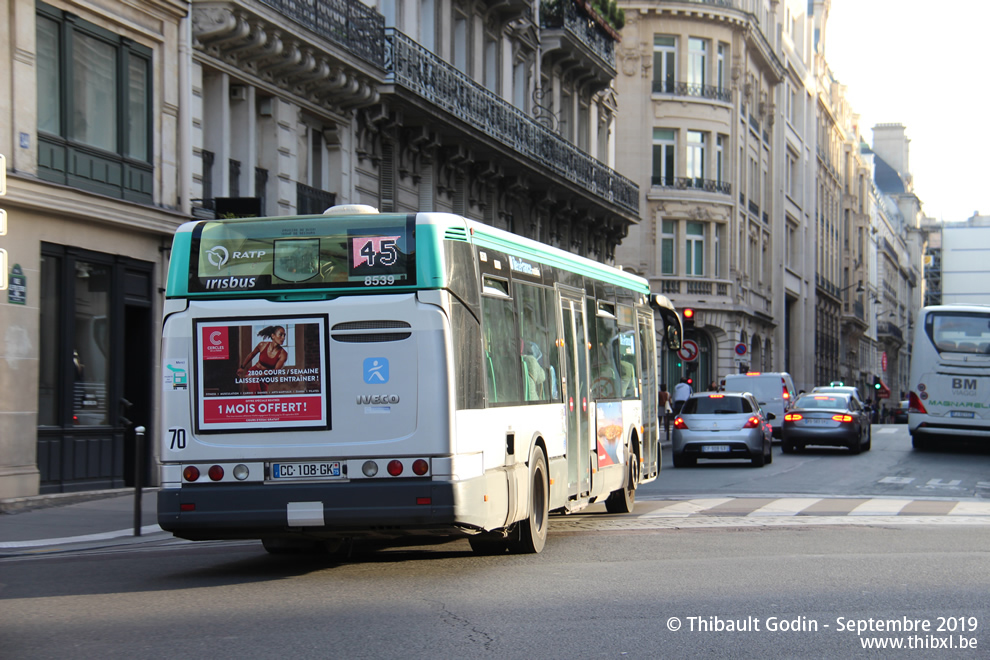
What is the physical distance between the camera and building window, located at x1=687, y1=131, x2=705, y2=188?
55.7 meters

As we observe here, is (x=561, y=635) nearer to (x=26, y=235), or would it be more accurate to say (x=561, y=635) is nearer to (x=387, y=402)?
(x=387, y=402)

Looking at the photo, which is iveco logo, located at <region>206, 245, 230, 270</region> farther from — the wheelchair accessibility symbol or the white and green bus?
the wheelchair accessibility symbol

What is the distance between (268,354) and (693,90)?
47.5m

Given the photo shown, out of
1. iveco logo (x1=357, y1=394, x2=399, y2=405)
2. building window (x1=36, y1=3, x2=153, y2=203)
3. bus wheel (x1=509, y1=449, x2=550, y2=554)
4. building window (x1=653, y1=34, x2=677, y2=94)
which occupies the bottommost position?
bus wheel (x1=509, y1=449, x2=550, y2=554)

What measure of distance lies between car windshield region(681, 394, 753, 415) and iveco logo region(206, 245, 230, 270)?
1725cm

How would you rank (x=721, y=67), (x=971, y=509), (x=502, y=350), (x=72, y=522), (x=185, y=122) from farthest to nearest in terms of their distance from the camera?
(x=721, y=67) < (x=185, y=122) < (x=971, y=509) < (x=72, y=522) < (x=502, y=350)

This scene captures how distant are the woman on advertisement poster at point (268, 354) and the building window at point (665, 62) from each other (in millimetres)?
46326

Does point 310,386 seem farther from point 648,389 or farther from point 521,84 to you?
point 521,84

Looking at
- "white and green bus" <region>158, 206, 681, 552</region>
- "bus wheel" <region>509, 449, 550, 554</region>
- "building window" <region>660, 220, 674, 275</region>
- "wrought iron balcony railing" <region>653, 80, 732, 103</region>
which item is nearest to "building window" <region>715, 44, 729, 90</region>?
"wrought iron balcony railing" <region>653, 80, 732, 103</region>

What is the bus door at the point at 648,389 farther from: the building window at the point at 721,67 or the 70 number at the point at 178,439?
the building window at the point at 721,67

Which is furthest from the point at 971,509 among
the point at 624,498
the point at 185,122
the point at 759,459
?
the point at 185,122

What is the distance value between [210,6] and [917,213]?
456ft

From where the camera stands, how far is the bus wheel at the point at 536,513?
1191 cm

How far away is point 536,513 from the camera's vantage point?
12.1 metres
